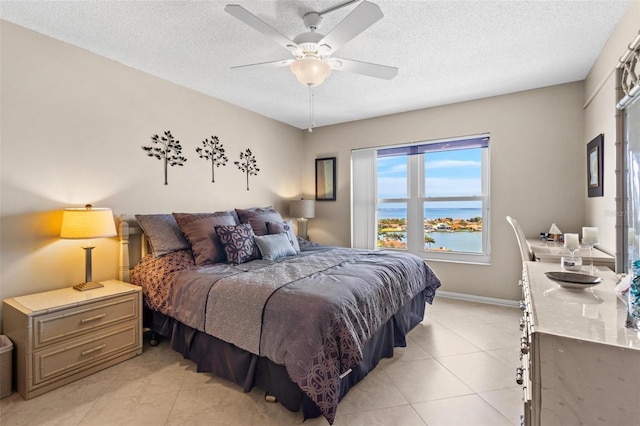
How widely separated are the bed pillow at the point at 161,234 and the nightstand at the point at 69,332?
42cm

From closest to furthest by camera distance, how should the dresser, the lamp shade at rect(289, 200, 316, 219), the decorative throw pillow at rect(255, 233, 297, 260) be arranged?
the dresser, the decorative throw pillow at rect(255, 233, 297, 260), the lamp shade at rect(289, 200, 316, 219)

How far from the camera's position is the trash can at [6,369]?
1887 millimetres

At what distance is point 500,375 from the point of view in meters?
2.13

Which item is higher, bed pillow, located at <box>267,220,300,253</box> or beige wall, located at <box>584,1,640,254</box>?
beige wall, located at <box>584,1,640,254</box>

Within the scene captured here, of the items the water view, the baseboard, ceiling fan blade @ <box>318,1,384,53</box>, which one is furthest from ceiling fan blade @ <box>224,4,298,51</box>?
the baseboard

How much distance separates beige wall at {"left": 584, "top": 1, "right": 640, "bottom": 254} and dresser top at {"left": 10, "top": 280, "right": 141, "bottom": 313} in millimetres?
3653

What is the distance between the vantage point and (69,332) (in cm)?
203

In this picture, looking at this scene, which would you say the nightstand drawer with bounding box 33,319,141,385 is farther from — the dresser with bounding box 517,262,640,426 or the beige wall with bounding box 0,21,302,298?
the dresser with bounding box 517,262,640,426

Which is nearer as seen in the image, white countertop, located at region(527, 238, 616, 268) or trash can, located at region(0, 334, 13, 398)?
trash can, located at region(0, 334, 13, 398)

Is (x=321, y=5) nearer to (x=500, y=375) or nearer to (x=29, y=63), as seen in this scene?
(x=29, y=63)

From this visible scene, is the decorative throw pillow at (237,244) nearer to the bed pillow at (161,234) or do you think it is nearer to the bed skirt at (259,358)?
the bed pillow at (161,234)

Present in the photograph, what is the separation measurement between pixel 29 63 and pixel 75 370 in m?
2.28

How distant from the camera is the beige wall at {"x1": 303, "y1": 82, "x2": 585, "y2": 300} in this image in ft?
10.6

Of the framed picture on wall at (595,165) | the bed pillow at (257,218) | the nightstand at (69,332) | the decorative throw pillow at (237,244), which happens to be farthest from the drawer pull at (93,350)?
the framed picture on wall at (595,165)
